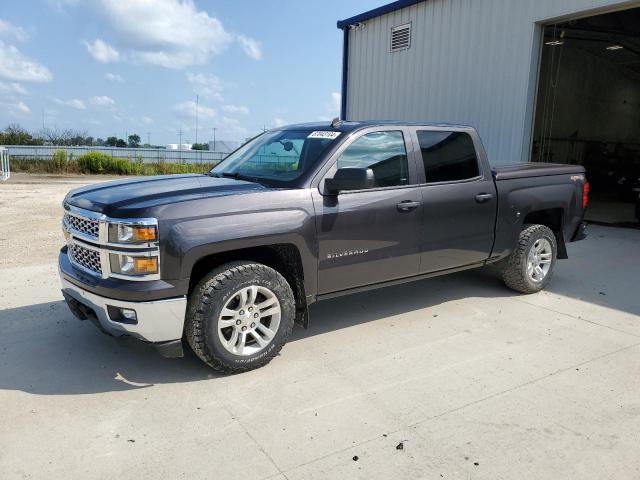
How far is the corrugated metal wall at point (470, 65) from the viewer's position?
10.0m

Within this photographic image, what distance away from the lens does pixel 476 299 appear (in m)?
5.70

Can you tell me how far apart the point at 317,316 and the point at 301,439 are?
212 cm

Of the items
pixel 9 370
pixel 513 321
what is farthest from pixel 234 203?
pixel 513 321

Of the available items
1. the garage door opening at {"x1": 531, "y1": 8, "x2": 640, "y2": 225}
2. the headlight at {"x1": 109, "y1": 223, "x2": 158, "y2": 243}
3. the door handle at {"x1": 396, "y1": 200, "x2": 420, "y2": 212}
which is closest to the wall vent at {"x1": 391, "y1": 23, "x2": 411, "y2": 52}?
the garage door opening at {"x1": 531, "y1": 8, "x2": 640, "y2": 225}

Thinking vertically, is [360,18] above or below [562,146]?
above

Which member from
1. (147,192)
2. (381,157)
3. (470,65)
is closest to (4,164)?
(470,65)

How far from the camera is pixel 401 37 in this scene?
12.8 metres

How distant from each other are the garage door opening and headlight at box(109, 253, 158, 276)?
15379 mm

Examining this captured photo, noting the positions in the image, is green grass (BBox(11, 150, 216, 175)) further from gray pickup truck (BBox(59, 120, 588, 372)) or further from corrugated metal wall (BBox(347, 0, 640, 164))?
gray pickup truck (BBox(59, 120, 588, 372))

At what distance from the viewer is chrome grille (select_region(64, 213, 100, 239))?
3557 millimetres

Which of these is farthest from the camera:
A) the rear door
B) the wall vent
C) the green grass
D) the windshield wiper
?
the green grass

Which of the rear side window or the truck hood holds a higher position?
the rear side window

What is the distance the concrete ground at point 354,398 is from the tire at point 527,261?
0.28m

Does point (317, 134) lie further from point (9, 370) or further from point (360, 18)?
point (360, 18)
